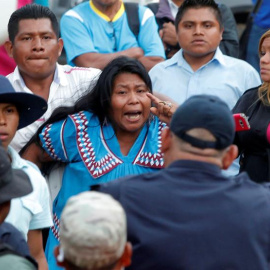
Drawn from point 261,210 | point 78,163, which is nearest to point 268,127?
point 78,163

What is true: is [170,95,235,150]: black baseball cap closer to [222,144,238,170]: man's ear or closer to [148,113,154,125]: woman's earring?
[222,144,238,170]: man's ear

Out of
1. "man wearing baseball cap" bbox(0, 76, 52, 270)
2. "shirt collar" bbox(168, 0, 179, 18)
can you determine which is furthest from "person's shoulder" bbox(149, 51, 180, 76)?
"man wearing baseball cap" bbox(0, 76, 52, 270)

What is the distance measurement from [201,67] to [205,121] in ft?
9.57

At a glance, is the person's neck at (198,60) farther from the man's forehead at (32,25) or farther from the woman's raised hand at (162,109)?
the woman's raised hand at (162,109)

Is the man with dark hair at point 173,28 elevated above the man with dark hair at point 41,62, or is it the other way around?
the man with dark hair at point 41,62

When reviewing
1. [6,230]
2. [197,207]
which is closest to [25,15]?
[6,230]

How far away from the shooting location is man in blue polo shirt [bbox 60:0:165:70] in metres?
6.64

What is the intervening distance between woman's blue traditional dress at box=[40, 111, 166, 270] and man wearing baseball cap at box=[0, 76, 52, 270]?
0.30 metres

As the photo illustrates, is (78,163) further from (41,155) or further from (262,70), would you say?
(262,70)

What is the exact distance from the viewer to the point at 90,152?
195 inches

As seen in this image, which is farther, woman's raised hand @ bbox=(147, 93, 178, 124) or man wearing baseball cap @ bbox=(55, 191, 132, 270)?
woman's raised hand @ bbox=(147, 93, 178, 124)

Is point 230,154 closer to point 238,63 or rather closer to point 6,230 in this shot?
point 6,230

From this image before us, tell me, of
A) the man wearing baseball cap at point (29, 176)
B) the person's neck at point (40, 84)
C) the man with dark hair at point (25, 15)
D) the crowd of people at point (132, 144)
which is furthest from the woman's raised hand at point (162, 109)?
the man with dark hair at point (25, 15)

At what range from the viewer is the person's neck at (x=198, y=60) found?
6.31m
